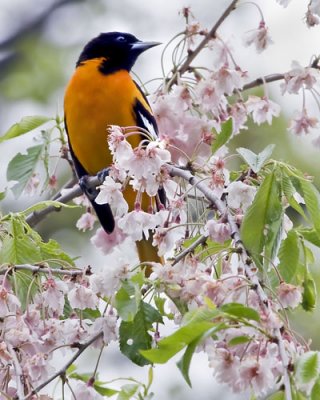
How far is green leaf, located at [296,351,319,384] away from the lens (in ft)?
5.09

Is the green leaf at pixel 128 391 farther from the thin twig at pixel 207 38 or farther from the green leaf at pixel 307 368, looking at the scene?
the thin twig at pixel 207 38

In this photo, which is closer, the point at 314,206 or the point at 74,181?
the point at 314,206

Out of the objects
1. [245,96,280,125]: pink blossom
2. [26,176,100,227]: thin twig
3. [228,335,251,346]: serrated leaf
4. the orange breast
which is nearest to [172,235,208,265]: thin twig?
[228,335,251,346]: serrated leaf

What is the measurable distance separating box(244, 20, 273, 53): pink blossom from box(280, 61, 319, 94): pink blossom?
209mm

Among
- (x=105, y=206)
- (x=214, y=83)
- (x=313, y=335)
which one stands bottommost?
(x=313, y=335)

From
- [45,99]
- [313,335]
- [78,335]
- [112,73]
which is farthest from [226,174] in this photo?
[45,99]

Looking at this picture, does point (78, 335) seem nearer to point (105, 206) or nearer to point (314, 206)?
point (314, 206)

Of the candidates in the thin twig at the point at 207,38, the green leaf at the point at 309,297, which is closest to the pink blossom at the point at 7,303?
the green leaf at the point at 309,297

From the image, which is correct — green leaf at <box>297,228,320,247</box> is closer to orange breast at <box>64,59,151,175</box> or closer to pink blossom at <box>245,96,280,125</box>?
pink blossom at <box>245,96,280,125</box>

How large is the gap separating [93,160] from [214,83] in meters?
1.29

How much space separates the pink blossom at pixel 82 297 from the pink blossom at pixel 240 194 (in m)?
0.43

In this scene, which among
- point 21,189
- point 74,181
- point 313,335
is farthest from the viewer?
point 313,335

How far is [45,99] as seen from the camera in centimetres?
758

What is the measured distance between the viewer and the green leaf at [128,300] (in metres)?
1.89
